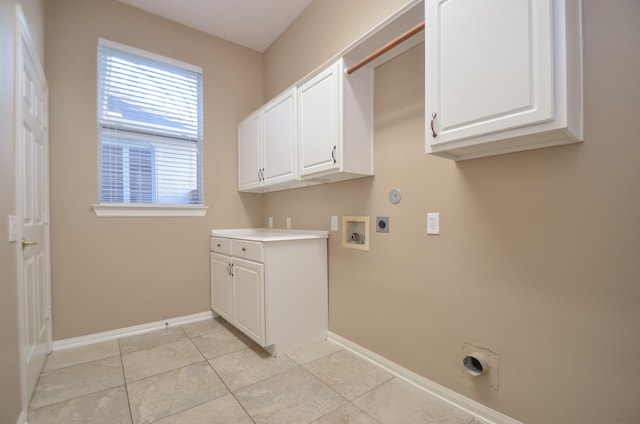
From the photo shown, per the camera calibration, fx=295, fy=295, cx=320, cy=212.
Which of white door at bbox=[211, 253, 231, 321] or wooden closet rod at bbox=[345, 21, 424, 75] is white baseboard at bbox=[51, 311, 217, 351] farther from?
wooden closet rod at bbox=[345, 21, 424, 75]

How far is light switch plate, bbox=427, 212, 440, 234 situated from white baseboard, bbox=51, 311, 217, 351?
250 cm

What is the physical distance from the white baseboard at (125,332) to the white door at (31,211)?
0.45 ft

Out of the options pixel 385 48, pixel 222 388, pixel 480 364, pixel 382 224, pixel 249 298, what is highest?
pixel 385 48

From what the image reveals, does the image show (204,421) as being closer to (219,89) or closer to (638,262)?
(638,262)

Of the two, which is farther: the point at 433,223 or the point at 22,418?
the point at 433,223

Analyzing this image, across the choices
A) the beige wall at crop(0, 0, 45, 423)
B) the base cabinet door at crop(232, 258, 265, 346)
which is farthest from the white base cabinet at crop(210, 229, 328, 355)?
the beige wall at crop(0, 0, 45, 423)

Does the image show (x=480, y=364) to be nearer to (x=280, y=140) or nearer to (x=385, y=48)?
(x=385, y=48)

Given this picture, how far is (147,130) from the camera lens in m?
2.88

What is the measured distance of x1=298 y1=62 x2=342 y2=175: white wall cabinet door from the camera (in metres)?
2.10

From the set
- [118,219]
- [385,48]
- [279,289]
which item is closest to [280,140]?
[385,48]

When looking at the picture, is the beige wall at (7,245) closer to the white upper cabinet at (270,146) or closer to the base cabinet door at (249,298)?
the base cabinet door at (249,298)

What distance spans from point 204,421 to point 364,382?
3.19 ft

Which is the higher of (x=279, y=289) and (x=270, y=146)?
(x=270, y=146)

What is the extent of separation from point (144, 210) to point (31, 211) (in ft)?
3.21
